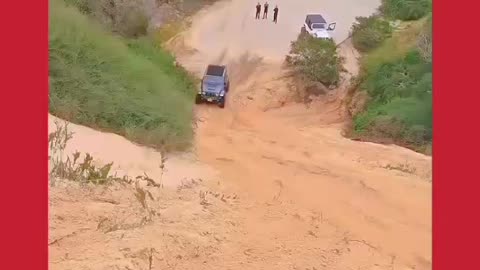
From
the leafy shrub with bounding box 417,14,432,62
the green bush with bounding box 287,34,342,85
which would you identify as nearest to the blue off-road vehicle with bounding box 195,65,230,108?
the green bush with bounding box 287,34,342,85

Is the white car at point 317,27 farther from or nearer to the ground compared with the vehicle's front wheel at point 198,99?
farther from the ground

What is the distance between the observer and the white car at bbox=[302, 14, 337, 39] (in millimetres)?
23469

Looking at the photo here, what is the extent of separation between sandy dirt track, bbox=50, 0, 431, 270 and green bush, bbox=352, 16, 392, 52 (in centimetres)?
610

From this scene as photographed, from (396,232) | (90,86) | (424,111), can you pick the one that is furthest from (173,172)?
(424,111)

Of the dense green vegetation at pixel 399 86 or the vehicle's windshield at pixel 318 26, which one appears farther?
the vehicle's windshield at pixel 318 26

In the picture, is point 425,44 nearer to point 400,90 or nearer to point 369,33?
point 400,90

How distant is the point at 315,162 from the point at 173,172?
147 inches

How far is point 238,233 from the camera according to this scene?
996cm

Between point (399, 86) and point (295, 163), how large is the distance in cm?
676

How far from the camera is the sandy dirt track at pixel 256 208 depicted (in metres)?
9.12

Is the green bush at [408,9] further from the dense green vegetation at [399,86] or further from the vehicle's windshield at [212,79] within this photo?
the vehicle's windshield at [212,79]

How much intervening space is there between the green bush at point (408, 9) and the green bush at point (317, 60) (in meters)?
4.66

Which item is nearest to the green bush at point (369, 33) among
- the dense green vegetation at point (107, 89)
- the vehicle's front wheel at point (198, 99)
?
the vehicle's front wheel at point (198, 99)

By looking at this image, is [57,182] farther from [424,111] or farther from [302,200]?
[424,111]
